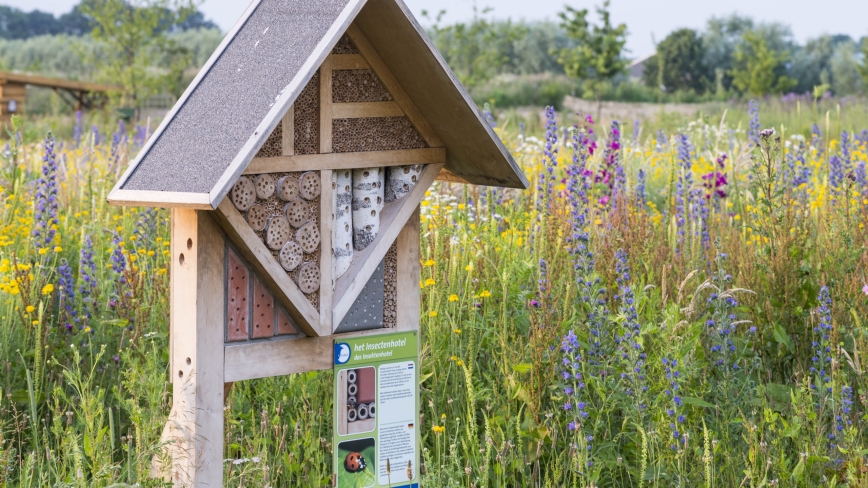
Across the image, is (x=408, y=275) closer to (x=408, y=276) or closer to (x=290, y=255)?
(x=408, y=276)

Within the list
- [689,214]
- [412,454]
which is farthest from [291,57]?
[689,214]

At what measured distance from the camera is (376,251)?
2.45 m

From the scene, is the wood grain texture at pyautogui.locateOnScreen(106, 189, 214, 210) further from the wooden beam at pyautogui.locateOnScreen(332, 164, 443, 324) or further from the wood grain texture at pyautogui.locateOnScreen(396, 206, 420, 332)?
the wood grain texture at pyautogui.locateOnScreen(396, 206, 420, 332)

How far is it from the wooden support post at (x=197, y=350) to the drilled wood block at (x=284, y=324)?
0.60ft

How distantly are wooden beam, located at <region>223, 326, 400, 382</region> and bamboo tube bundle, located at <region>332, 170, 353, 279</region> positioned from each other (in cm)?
21

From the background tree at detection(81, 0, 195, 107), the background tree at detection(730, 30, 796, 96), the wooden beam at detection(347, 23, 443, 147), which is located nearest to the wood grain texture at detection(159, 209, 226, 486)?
the wooden beam at detection(347, 23, 443, 147)

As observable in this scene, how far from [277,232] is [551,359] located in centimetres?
122

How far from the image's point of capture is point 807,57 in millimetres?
49094

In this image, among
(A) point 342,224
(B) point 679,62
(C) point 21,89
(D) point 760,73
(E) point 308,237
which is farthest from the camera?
(B) point 679,62

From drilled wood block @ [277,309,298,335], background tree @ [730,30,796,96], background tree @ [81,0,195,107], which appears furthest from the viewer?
background tree @ [730,30,796,96]

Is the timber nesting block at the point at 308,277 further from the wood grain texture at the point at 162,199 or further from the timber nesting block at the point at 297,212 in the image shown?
the wood grain texture at the point at 162,199

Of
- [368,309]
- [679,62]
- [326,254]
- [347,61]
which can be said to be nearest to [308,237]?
[326,254]

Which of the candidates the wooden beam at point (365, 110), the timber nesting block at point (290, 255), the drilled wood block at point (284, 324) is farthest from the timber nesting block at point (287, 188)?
the drilled wood block at point (284, 324)

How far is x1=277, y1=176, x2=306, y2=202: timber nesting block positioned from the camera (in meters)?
2.23
